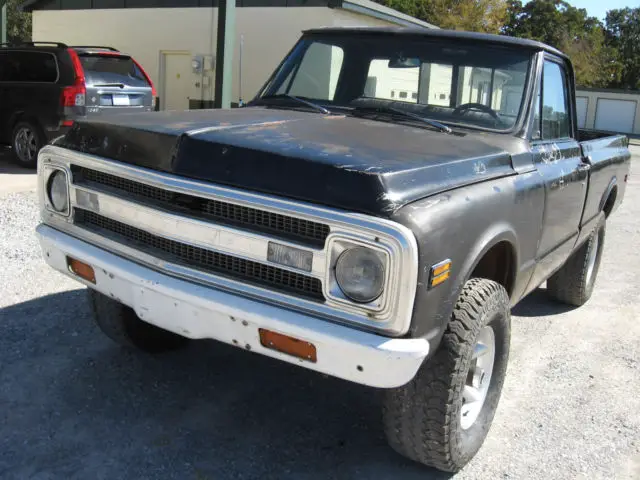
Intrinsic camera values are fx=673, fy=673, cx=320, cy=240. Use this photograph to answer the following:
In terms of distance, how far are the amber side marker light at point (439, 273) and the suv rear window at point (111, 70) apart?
871 centimetres

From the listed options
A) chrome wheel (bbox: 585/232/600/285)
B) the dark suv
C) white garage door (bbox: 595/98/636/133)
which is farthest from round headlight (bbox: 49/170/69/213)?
white garage door (bbox: 595/98/636/133)

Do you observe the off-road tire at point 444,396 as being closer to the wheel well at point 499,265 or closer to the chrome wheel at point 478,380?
the chrome wheel at point 478,380

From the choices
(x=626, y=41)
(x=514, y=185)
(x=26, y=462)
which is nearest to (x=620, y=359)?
(x=514, y=185)

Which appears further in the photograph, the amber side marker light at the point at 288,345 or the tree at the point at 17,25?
the tree at the point at 17,25

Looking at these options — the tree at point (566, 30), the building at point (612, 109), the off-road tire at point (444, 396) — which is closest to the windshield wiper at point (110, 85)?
the off-road tire at point (444, 396)

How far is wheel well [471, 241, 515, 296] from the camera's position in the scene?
3.16 metres

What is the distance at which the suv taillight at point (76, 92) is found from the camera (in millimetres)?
9648

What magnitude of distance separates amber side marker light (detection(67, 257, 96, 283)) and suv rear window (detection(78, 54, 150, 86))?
753 centimetres

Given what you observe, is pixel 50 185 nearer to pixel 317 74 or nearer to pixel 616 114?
pixel 317 74

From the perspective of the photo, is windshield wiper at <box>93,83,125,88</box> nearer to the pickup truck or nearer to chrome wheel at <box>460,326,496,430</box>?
the pickup truck

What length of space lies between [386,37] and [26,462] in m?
2.98

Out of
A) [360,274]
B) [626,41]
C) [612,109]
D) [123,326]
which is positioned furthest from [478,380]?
[626,41]

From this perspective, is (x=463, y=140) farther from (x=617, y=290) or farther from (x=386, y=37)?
(x=617, y=290)

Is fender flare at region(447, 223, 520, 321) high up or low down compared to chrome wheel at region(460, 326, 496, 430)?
up
